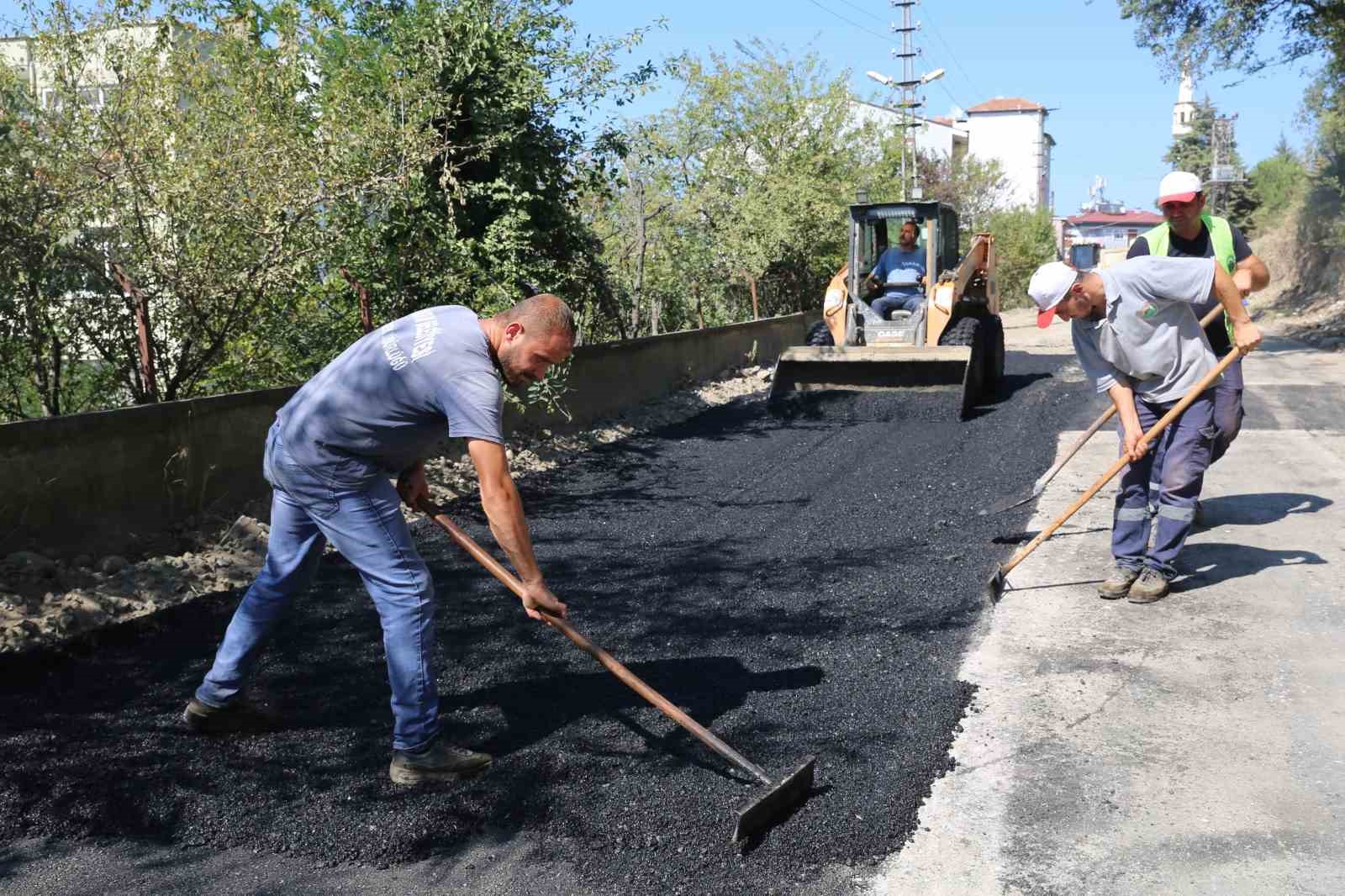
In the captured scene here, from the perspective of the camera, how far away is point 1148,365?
533cm

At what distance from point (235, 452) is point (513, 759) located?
3.76 m

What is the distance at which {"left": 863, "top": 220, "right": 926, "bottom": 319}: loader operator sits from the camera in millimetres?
13297

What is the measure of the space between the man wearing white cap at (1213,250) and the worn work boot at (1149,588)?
0.48 m

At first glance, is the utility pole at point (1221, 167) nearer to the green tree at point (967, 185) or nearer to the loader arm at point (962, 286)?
the green tree at point (967, 185)

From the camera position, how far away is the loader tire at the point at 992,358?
1339 centimetres

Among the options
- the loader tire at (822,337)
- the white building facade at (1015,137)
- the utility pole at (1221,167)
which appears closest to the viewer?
the loader tire at (822,337)

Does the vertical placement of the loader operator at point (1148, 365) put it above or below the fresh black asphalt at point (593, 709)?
above

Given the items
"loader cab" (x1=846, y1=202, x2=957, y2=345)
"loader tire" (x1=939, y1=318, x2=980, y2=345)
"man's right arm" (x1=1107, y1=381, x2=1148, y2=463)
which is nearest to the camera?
"man's right arm" (x1=1107, y1=381, x2=1148, y2=463)

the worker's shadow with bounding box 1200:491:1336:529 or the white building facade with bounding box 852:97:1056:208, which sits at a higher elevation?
the white building facade with bounding box 852:97:1056:208

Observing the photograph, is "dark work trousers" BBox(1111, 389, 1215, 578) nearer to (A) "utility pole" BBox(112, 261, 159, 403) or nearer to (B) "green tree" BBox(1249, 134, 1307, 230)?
(A) "utility pole" BBox(112, 261, 159, 403)

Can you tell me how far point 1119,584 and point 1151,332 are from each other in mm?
1172

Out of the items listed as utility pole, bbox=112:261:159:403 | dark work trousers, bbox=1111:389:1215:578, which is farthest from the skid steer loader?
utility pole, bbox=112:261:159:403

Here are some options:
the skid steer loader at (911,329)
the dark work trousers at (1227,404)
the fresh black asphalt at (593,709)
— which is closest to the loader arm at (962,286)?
the skid steer loader at (911,329)

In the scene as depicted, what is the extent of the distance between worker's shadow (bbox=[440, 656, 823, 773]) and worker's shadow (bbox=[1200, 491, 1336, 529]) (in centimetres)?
357
